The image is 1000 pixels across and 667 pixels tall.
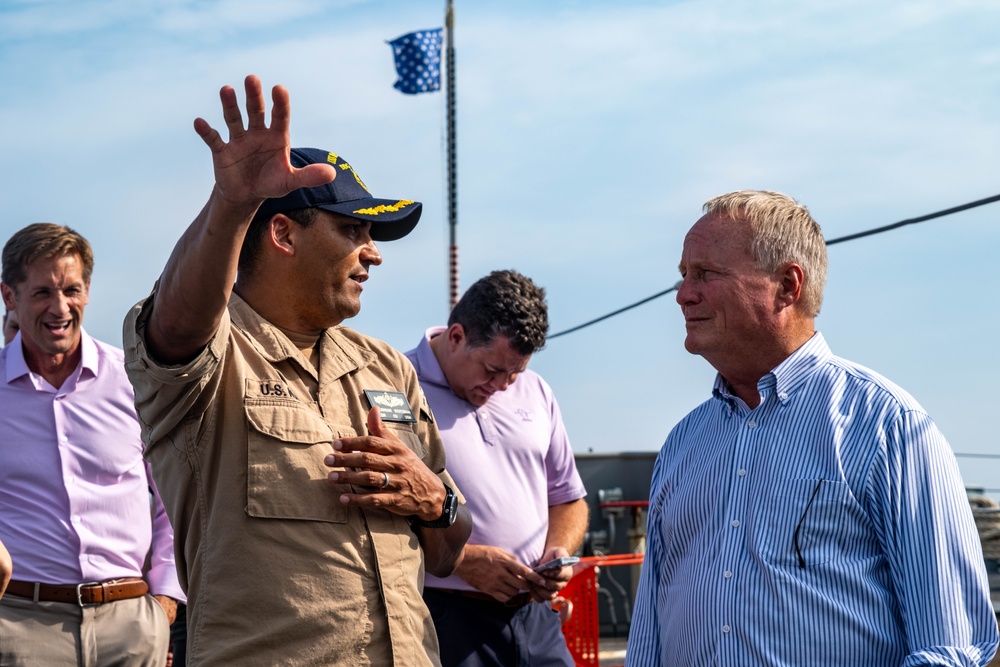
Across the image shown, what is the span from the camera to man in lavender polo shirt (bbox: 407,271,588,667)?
4.48 m

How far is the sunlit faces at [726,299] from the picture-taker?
10.1 feet

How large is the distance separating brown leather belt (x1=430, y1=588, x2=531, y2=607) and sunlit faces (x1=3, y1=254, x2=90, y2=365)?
1822 mm

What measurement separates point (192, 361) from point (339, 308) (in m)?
0.61

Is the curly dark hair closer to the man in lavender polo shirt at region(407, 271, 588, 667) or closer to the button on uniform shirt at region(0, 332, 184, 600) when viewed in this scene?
the man in lavender polo shirt at region(407, 271, 588, 667)

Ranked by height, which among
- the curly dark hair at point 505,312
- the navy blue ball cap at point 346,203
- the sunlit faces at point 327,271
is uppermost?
the navy blue ball cap at point 346,203

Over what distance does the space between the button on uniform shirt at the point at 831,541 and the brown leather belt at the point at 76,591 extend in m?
2.43

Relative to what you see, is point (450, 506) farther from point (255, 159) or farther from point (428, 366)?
point (428, 366)

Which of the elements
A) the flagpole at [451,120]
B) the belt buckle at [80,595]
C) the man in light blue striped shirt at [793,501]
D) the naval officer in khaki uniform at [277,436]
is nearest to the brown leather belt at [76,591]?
the belt buckle at [80,595]

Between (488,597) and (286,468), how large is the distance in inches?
75.4

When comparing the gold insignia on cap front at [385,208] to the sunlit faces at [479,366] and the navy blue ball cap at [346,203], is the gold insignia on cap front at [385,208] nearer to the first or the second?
the navy blue ball cap at [346,203]

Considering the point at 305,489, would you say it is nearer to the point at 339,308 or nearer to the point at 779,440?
the point at 339,308

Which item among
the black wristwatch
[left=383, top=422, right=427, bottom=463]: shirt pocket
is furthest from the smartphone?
the black wristwatch

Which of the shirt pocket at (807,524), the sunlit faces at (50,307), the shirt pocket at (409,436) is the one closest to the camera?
the shirt pocket at (807,524)

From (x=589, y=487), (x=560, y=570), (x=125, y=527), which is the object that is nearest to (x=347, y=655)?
(x=560, y=570)
